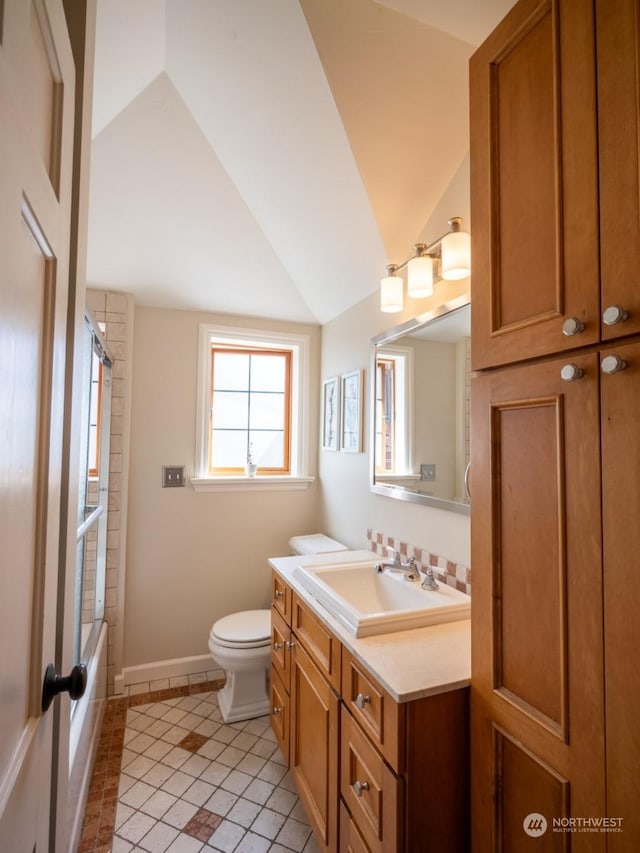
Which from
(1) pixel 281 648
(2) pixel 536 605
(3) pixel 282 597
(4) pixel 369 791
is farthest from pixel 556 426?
(1) pixel 281 648

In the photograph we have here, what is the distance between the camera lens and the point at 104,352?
214cm

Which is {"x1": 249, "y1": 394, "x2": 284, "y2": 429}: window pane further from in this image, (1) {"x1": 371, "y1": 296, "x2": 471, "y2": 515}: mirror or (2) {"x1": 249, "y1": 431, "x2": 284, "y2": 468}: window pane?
(1) {"x1": 371, "y1": 296, "x2": 471, "y2": 515}: mirror

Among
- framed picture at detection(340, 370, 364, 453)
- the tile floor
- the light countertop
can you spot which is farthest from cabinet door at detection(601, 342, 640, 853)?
framed picture at detection(340, 370, 364, 453)

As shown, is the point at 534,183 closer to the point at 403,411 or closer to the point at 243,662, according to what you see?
the point at 403,411

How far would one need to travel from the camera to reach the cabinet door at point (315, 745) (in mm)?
1312

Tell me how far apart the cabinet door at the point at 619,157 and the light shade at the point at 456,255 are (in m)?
0.74

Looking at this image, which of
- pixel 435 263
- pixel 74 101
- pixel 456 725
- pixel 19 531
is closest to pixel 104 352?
pixel 74 101

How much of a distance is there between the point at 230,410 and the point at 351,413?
2.97 feet

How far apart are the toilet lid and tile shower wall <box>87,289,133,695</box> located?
2.01 ft

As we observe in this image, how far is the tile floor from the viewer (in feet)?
5.07

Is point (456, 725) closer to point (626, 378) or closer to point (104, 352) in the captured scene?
point (626, 378)

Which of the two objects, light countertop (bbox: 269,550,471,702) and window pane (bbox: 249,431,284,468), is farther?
window pane (bbox: 249,431,284,468)

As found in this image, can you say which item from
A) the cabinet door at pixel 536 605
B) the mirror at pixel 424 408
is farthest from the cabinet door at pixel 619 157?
the mirror at pixel 424 408

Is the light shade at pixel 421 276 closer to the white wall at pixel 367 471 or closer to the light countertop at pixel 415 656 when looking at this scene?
the white wall at pixel 367 471
